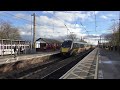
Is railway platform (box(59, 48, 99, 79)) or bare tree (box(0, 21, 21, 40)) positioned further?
bare tree (box(0, 21, 21, 40))

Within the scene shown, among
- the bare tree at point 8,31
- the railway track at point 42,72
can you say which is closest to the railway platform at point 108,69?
the railway track at point 42,72

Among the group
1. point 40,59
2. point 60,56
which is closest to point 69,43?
point 60,56

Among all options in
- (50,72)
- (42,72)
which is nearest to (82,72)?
(50,72)

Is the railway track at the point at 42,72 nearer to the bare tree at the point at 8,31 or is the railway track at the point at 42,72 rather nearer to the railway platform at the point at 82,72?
the railway platform at the point at 82,72

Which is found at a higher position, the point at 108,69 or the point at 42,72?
the point at 108,69

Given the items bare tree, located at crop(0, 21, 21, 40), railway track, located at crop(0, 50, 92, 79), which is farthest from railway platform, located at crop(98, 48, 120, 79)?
bare tree, located at crop(0, 21, 21, 40)

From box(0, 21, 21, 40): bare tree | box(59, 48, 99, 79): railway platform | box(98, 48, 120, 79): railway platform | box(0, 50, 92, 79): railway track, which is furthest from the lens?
box(0, 21, 21, 40): bare tree

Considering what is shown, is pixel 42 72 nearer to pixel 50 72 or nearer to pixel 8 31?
pixel 50 72

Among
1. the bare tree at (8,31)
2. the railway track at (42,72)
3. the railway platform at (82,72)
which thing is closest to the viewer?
the railway platform at (82,72)

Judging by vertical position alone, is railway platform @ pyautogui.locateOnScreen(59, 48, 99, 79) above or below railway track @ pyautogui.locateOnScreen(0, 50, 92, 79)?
above

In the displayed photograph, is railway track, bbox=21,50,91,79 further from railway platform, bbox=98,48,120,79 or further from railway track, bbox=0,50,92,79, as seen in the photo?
railway platform, bbox=98,48,120,79
